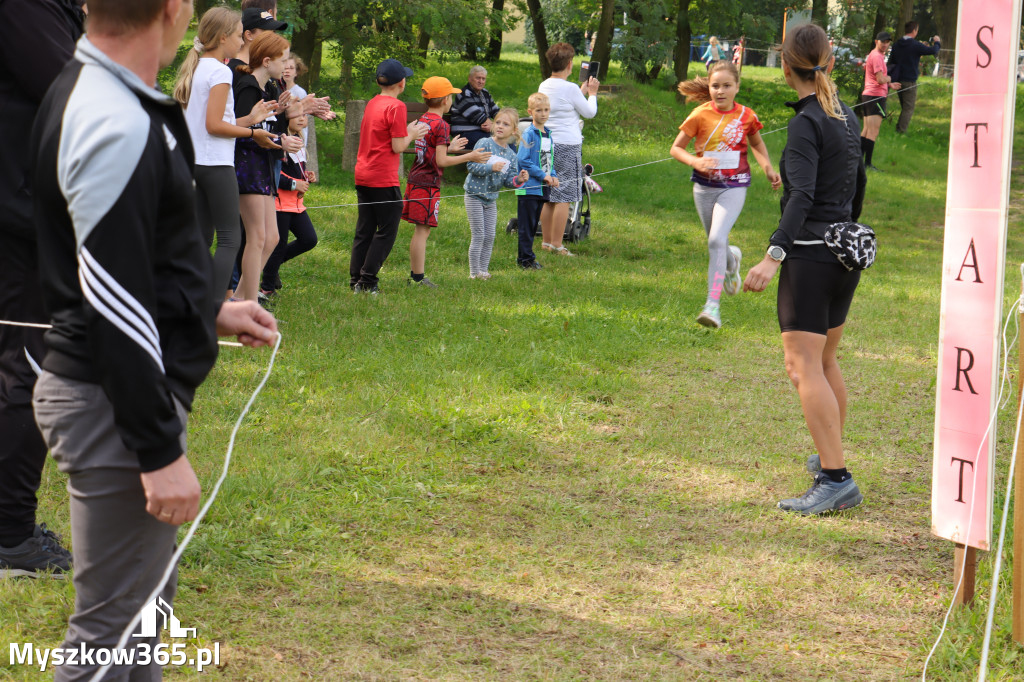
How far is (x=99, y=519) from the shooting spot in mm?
2107

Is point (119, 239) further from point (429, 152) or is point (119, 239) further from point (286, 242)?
point (429, 152)

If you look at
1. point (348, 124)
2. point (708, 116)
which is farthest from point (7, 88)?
point (348, 124)

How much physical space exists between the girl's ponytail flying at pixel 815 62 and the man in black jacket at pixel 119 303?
3.11m

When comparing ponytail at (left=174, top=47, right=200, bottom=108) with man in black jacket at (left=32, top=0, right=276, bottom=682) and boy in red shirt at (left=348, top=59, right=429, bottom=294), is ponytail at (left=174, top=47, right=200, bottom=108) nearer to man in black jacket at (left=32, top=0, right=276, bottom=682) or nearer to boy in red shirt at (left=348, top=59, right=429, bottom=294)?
boy in red shirt at (left=348, top=59, right=429, bottom=294)

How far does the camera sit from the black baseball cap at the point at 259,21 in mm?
6676

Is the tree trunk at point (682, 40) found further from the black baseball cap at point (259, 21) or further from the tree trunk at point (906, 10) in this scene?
the black baseball cap at point (259, 21)

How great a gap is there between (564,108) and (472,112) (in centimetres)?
114

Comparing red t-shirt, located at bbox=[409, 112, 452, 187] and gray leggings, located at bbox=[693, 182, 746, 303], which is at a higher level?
red t-shirt, located at bbox=[409, 112, 452, 187]

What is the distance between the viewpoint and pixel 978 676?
3188mm

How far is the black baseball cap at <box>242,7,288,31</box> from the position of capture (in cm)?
668

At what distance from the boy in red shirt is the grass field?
1.08 ft

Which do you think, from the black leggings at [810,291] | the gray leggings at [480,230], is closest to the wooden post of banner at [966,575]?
the black leggings at [810,291]

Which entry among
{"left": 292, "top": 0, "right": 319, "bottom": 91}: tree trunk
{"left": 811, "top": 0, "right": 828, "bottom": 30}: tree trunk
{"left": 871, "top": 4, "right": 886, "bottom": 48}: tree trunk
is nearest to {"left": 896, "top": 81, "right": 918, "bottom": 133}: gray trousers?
{"left": 871, "top": 4, "right": 886, "bottom": 48}: tree trunk

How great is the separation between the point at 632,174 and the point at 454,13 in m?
4.43
